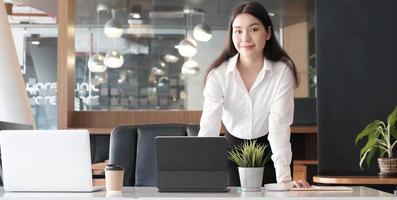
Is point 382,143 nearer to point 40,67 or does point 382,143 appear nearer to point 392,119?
point 392,119

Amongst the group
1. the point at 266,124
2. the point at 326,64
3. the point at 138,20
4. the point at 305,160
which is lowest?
the point at 305,160

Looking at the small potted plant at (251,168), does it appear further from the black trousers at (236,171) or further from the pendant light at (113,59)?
the pendant light at (113,59)

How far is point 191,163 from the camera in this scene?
2.43 m

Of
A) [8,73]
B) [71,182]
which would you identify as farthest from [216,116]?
[8,73]

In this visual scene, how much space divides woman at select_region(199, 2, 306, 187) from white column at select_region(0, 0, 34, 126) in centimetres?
346

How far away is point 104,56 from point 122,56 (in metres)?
0.30

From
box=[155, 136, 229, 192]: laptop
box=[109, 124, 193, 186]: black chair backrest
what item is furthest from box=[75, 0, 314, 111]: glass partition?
box=[155, 136, 229, 192]: laptop

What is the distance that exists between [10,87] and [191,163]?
4052 mm

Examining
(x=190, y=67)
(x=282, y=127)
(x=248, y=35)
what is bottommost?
(x=282, y=127)

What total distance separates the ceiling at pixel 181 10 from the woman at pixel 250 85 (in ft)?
21.5

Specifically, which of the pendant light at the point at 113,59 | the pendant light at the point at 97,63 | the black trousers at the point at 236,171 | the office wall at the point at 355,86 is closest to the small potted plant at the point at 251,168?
the black trousers at the point at 236,171

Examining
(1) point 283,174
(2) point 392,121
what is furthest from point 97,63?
(1) point 283,174

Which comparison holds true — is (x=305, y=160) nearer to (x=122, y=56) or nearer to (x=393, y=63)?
(x=393, y=63)

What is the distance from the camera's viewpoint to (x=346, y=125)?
4.91 metres
